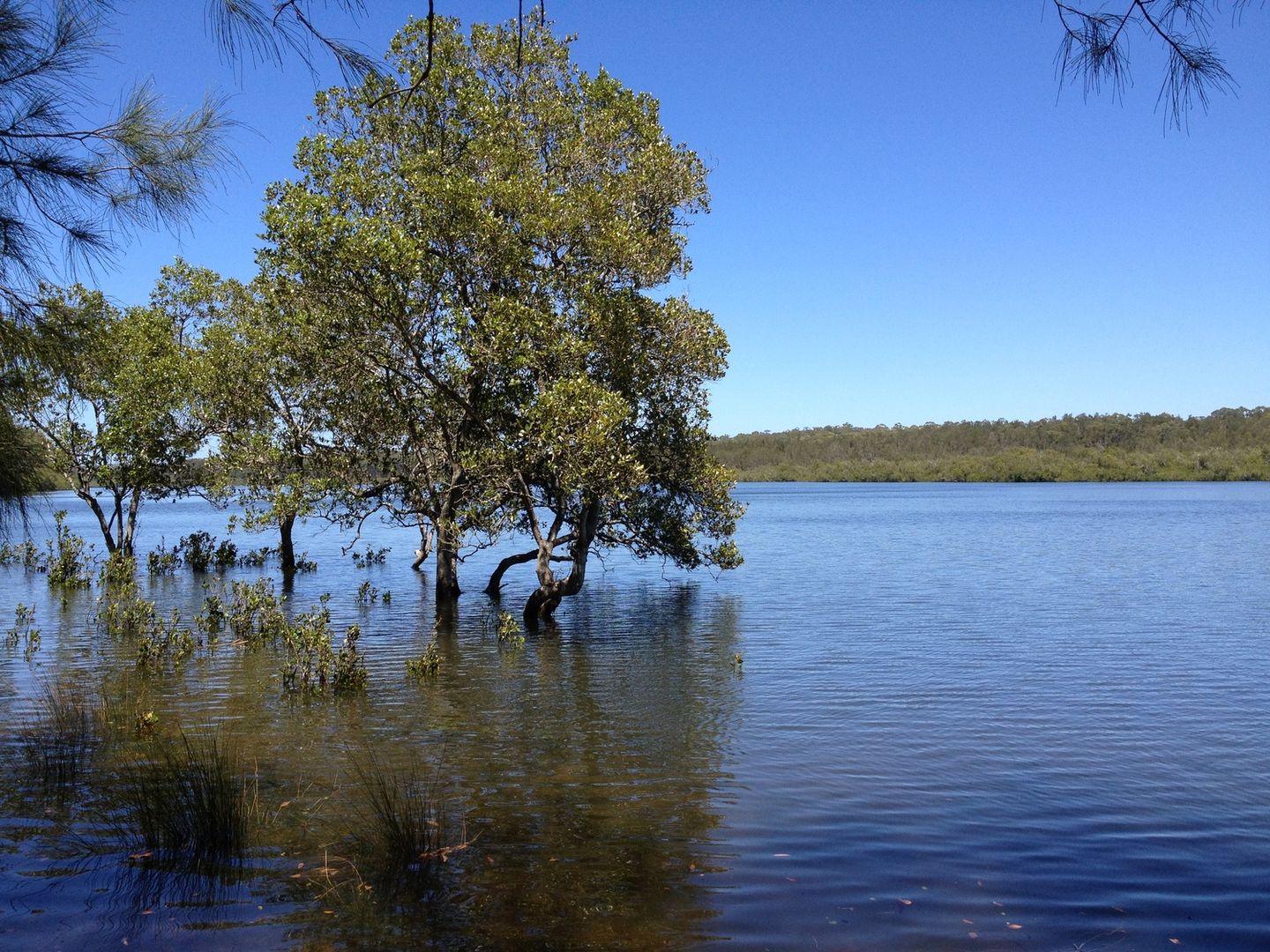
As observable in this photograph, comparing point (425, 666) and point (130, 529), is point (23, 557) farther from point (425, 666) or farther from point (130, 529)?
point (425, 666)

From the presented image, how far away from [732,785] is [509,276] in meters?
13.4

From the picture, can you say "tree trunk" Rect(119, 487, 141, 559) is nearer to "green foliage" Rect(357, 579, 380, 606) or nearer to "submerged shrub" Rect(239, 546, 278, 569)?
"submerged shrub" Rect(239, 546, 278, 569)

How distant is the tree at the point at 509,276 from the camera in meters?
19.9

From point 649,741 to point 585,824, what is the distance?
3669 mm

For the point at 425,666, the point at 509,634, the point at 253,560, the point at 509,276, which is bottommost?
the point at 509,634

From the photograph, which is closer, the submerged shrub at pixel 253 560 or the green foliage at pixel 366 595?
the green foliage at pixel 366 595

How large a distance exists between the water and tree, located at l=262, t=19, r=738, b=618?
4493 millimetres

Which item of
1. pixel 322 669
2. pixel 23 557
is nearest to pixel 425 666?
pixel 322 669

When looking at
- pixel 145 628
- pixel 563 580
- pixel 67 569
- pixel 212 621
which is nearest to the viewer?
pixel 145 628

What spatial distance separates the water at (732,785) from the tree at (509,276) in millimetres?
4493

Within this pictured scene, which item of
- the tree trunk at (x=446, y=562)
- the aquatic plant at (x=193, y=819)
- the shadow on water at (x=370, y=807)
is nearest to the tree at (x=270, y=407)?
the tree trunk at (x=446, y=562)

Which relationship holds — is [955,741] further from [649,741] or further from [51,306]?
[51,306]

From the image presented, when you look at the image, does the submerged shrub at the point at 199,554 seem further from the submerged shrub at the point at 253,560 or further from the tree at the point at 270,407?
the tree at the point at 270,407

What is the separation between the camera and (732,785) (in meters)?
11.2
